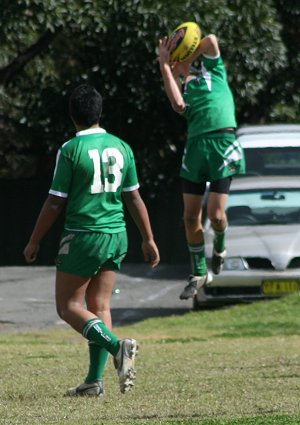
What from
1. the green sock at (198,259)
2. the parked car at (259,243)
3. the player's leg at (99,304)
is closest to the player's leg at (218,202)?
the green sock at (198,259)

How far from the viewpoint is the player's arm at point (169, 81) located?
427 inches

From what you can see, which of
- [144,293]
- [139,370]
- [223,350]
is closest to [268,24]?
[144,293]

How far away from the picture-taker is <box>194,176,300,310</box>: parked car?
682 inches

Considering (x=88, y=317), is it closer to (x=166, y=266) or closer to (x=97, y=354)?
(x=97, y=354)

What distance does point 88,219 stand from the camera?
9.04 metres

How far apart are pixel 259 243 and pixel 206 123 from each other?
6455 mm

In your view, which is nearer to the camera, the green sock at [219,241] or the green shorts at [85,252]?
the green shorts at [85,252]

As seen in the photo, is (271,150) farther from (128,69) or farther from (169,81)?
(169,81)

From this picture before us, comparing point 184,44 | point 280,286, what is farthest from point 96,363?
point 280,286

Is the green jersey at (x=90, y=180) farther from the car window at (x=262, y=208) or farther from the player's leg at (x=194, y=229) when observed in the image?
the car window at (x=262, y=208)

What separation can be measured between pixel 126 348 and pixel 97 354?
1.54 feet

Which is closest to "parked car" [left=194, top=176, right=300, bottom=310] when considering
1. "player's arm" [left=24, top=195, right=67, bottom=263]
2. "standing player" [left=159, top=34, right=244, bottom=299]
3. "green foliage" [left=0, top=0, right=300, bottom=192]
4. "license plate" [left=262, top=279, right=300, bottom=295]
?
"license plate" [left=262, top=279, right=300, bottom=295]

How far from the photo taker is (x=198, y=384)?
9.98m

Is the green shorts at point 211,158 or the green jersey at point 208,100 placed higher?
the green jersey at point 208,100
